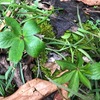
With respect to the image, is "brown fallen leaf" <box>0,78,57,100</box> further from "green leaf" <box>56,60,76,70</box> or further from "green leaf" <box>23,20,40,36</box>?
"green leaf" <box>23,20,40,36</box>

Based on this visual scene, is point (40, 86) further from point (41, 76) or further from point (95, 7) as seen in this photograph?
point (95, 7)

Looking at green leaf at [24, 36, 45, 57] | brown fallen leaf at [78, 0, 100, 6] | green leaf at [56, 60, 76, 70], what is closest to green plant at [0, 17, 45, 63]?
green leaf at [24, 36, 45, 57]

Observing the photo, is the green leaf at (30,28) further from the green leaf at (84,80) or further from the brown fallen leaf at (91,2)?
the brown fallen leaf at (91,2)

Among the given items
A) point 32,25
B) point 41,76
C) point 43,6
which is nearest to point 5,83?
point 41,76

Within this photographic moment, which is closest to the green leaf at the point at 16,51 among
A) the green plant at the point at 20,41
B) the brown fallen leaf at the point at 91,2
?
the green plant at the point at 20,41

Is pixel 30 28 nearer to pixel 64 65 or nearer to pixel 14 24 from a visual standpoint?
pixel 14 24

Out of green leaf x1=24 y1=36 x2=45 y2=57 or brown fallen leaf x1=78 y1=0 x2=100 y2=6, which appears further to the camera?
brown fallen leaf x1=78 y1=0 x2=100 y2=6

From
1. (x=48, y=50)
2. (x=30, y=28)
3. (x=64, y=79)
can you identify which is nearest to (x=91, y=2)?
(x=48, y=50)
